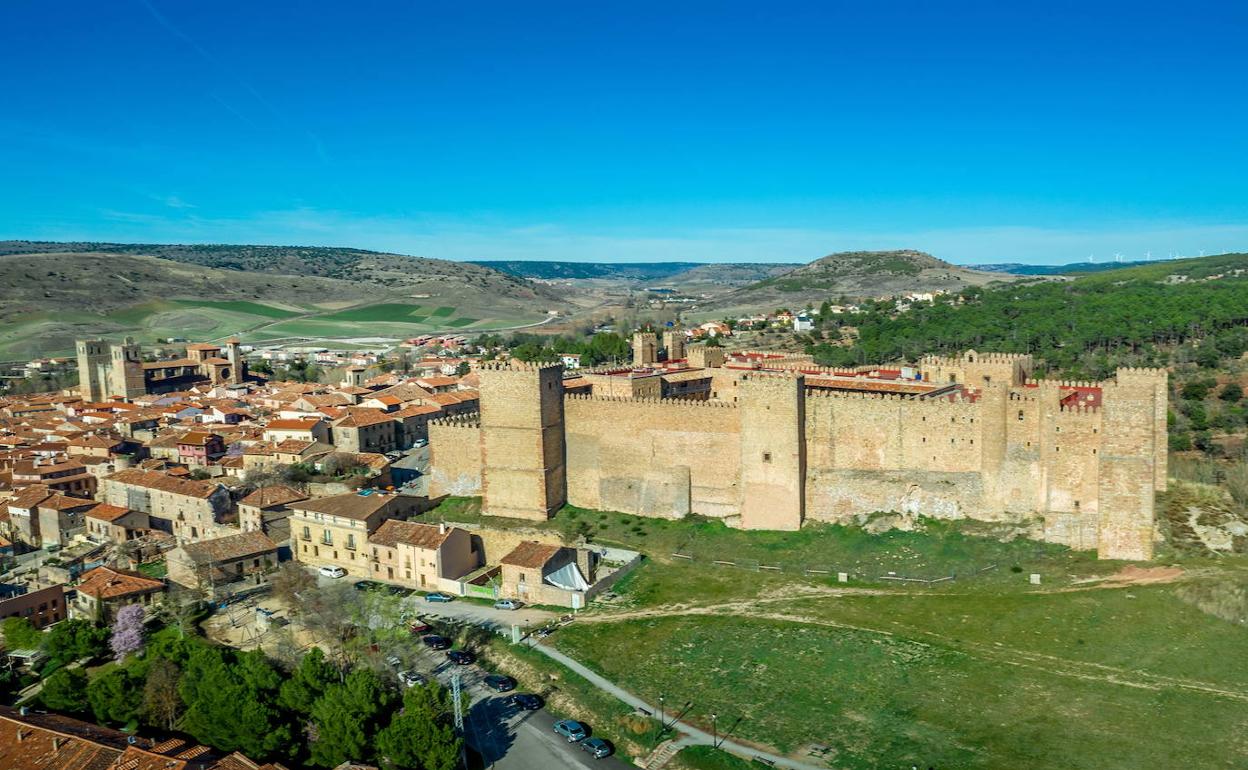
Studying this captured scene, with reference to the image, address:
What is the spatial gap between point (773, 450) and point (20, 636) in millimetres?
24400

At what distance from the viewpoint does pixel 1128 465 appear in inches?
1054

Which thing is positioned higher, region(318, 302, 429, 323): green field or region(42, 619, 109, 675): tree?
region(318, 302, 429, 323): green field

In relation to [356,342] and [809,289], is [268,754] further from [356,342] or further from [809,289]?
[809,289]

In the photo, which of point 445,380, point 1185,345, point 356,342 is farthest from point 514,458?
point 356,342

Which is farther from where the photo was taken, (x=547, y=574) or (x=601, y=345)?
(x=601, y=345)

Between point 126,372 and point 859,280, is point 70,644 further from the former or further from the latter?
point 859,280

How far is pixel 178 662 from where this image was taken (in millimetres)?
25344

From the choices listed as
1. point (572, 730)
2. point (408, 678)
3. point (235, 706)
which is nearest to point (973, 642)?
point (572, 730)

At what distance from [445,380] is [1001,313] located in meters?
47.0

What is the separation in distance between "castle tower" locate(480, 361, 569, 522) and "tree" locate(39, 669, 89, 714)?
47.4 feet

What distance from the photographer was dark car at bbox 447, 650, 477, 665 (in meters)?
26.4

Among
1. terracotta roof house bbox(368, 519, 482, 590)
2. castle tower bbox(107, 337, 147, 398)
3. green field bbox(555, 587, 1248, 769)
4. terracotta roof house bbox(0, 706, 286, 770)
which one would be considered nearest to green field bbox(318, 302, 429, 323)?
castle tower bbox(107, 337, 147, 398)

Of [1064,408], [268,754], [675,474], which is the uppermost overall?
[1064,408]

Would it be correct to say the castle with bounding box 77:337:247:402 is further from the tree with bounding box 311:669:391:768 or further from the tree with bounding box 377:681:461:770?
the tree with bounding box 377:681:461:770
